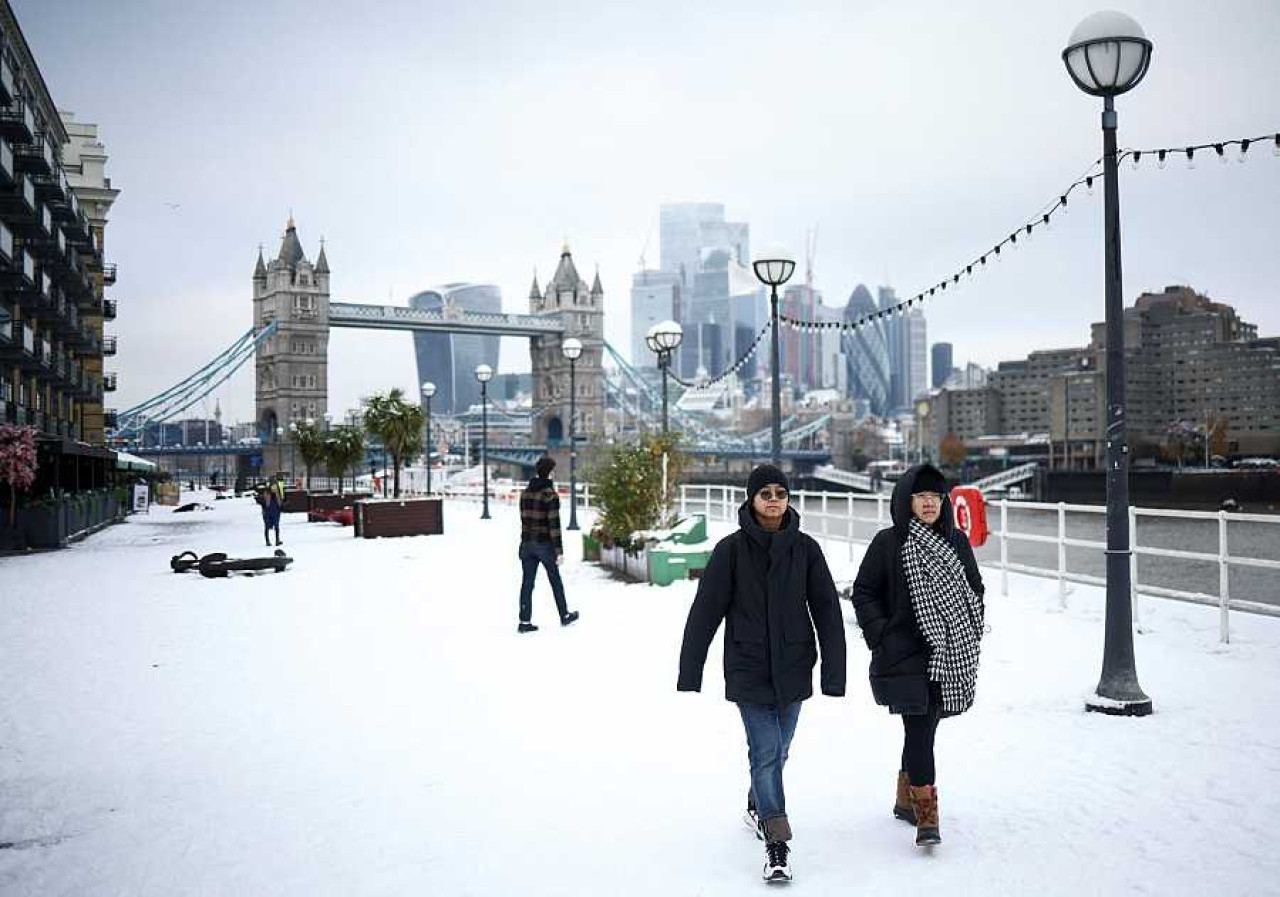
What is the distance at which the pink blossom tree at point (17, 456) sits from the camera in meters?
20.1

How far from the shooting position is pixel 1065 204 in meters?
9.66

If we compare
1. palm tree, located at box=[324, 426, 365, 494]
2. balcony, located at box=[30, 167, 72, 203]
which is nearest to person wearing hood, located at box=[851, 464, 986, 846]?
palm tree, located at box=[324, 426, 365, 494]

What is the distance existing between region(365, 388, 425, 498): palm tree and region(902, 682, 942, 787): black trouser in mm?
25900

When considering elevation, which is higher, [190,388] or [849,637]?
[190,388]

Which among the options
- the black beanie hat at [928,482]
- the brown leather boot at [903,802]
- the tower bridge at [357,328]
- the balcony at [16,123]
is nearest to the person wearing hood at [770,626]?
the black beanie hat at [928,482]

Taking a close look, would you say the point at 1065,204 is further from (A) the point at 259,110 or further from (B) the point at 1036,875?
(A) the point at 259,110

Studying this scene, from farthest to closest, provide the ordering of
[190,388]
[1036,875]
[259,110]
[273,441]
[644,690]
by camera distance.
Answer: [273,441] < [190,388] < [259,110] < [644,690] < [1036,875]

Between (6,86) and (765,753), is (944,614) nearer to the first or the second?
(765,753)

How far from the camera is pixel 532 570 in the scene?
989 centimetres

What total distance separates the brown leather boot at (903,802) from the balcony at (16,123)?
35.8 m

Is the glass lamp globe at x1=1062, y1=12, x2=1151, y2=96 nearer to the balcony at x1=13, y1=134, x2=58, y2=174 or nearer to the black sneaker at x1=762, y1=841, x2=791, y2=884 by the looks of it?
the black sneaker at x1=762, y1=841, x2=791, y2=884

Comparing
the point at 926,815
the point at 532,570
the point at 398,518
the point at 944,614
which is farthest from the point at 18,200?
the point at 926,815

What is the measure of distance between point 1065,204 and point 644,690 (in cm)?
597

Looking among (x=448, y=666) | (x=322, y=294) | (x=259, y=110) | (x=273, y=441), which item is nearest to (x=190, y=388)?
(x=273, y=441)
